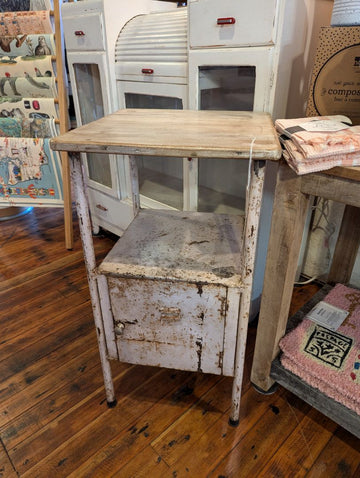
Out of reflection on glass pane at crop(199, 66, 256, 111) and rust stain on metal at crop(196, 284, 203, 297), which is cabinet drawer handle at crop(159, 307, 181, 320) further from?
reflection on glass pane at crop(199, 66, 256, 111)

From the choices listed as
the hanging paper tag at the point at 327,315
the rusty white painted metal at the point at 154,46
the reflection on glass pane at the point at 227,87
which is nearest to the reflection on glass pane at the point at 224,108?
the reflection on glass pane at the point at 227,87

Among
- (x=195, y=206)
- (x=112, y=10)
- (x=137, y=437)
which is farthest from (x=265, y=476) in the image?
(x=112, y=10)

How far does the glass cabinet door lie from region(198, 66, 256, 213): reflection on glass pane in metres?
0.14

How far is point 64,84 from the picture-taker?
1.87 meters

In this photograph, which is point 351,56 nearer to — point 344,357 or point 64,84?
point 344,357

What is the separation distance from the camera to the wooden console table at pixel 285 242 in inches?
32.2

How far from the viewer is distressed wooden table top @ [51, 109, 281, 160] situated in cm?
71

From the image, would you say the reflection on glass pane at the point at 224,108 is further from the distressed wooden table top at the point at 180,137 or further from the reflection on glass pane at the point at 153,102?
the distressed wooden table top at the point at 180,137

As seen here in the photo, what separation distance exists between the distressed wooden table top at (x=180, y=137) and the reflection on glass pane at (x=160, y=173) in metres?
0.56

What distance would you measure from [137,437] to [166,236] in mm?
645

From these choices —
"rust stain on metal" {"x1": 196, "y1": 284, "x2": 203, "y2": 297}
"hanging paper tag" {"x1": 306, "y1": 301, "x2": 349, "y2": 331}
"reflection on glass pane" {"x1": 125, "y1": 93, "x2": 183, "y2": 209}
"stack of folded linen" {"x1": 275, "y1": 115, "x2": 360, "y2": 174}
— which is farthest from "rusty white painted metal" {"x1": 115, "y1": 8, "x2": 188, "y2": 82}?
"hanging paper tag" {"x1": 306, "y1": 301, "x2": 349, "y2": 331}

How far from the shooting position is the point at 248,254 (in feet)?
2.73

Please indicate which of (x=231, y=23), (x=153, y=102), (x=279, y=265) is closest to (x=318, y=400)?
(x=279, y=265)

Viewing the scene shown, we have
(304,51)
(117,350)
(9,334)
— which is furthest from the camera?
(9,334)
